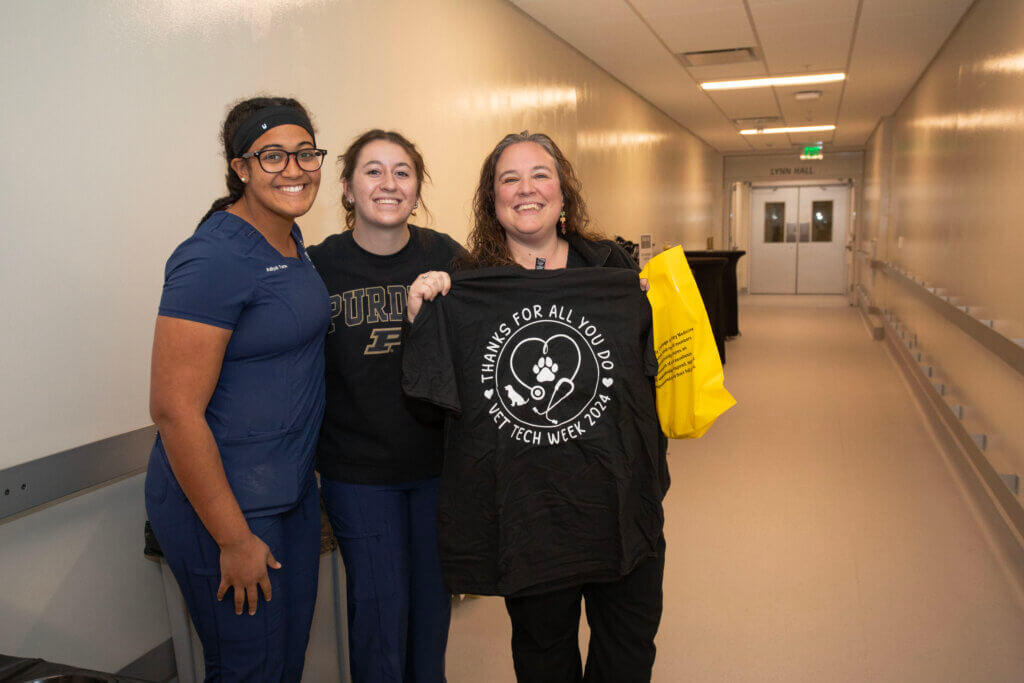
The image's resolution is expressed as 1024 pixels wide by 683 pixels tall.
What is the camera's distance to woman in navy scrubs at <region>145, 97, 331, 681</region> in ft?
4.88

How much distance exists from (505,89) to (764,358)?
15.9 ft

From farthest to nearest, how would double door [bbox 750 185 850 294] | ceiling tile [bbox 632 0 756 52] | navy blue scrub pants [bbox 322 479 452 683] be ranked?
double door [bbox 750 185 850 294], ceiling tile [bbox 632 0 756 52], navy blue scrub pants [bbox 322 479 452 683]

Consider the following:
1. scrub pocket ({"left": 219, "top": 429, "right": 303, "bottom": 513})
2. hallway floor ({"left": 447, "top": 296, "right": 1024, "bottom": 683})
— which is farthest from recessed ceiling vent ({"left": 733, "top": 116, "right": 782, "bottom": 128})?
scrub pocket ({"left": 219, "top": 429, "right": 303, "bottom": 513})

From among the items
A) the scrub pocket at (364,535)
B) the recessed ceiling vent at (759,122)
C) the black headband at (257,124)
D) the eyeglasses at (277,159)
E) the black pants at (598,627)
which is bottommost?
the black pants at (598,627)

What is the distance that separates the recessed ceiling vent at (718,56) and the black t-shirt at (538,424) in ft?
18.7

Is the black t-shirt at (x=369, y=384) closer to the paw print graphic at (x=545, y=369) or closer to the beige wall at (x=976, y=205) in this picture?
the paw print graphic at (x=545, y=369)

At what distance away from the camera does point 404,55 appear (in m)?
3.70

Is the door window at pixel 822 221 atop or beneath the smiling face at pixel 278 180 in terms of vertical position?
beneath

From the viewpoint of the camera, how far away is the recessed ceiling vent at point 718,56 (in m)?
6.74

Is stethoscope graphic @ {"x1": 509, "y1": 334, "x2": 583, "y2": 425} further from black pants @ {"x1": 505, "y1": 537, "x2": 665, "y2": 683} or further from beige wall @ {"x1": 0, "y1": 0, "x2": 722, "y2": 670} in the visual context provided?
beige wall @ {"x1": 0, "y1": 0, "x2": 722, "y2": 670}

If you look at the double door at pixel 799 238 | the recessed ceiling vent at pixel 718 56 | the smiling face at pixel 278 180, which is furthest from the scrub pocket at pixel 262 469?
the double door at pixel 799 238

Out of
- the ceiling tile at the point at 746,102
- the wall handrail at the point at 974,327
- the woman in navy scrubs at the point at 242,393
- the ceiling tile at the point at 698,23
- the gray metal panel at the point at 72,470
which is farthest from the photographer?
the ceiling tile at the point at 746,102

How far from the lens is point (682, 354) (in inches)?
68.0

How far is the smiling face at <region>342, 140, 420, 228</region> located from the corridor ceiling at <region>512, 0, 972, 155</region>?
3.62 metres
